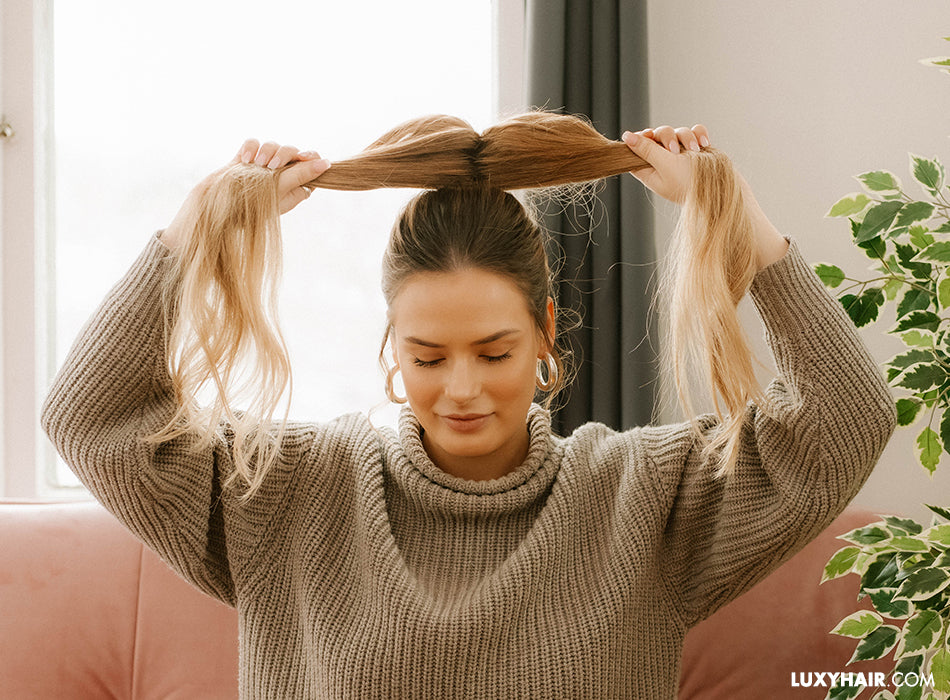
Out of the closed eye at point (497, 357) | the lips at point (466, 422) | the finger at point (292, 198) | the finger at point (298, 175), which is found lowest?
the lips at point (466, 422)

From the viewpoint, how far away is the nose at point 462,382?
1078mm

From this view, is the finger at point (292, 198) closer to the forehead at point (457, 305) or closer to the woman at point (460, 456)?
the woman at point (460, 456)

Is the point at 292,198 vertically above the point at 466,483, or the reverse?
the point at 292,198

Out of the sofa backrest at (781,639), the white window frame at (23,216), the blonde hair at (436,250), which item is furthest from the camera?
the white window frame at (23,216)

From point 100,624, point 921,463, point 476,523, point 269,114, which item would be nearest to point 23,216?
point 269,114

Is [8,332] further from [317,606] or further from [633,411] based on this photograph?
[633,411]

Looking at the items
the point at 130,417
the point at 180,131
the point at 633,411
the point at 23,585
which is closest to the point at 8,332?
the point at 180,131

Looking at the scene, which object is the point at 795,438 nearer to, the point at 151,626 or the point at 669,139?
the point at 669,139

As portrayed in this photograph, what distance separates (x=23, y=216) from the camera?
76.3 inches

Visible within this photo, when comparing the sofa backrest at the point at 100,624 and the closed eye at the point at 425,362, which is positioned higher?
the closed eye at the point at 425,362

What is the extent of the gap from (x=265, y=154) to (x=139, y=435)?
0.38 m

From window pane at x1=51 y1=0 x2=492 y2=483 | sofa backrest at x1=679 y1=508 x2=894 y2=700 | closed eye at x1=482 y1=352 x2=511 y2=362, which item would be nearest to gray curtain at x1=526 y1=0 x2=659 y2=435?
window pane at x1=51 y1=0 x2=492 y2=483

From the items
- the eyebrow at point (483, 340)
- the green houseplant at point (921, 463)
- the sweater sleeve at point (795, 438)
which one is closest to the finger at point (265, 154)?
the eyebrow at point (483, 340)

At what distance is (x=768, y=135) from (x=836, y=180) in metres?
0.17
